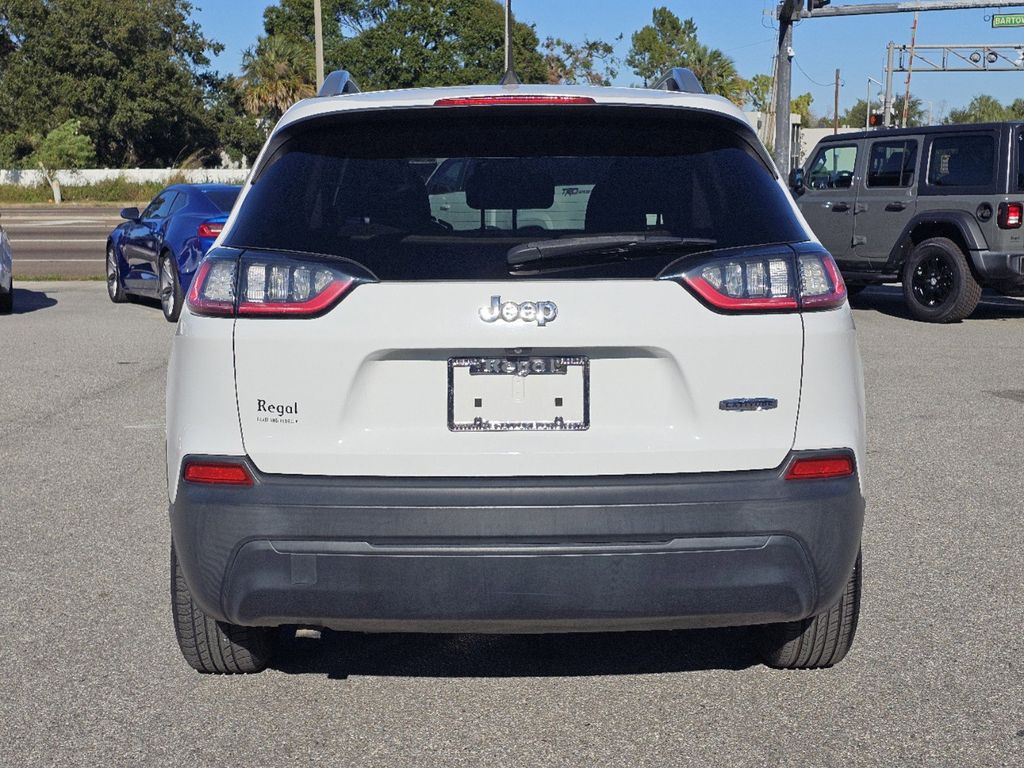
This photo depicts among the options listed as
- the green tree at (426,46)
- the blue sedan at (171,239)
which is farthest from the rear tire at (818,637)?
the green tree at (426,46)

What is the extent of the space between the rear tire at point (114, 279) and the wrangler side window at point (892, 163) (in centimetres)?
894

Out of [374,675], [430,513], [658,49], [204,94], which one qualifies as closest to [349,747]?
[374,675]

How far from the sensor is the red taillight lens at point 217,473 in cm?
328

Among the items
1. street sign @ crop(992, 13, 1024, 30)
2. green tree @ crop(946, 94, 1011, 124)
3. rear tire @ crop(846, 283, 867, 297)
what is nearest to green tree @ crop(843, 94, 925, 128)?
green tree @ crop(946, 94, 1011, 124)

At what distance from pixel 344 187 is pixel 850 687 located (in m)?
2.07

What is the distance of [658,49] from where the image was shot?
110m

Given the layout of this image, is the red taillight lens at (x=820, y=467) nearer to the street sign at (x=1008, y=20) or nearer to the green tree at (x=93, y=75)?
the street sign at (x=1008, y=20)

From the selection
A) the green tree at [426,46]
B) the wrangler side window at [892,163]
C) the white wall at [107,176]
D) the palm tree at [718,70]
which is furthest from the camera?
the palm tree at [718,70]

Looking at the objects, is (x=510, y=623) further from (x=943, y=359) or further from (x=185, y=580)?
(x=943, y=359)

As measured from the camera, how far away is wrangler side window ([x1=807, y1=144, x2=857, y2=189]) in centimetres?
1543

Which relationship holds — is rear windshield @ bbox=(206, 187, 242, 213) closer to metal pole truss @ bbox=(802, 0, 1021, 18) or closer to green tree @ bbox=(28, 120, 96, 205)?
metal pole truss @ bbox=(802, 0, 1021, 18)

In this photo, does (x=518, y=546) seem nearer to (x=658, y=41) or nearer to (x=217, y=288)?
(x=217, y=288)

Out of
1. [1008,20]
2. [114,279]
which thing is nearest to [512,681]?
[114,279]

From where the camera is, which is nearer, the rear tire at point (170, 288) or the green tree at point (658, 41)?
the rear tire at point (170, 288)
